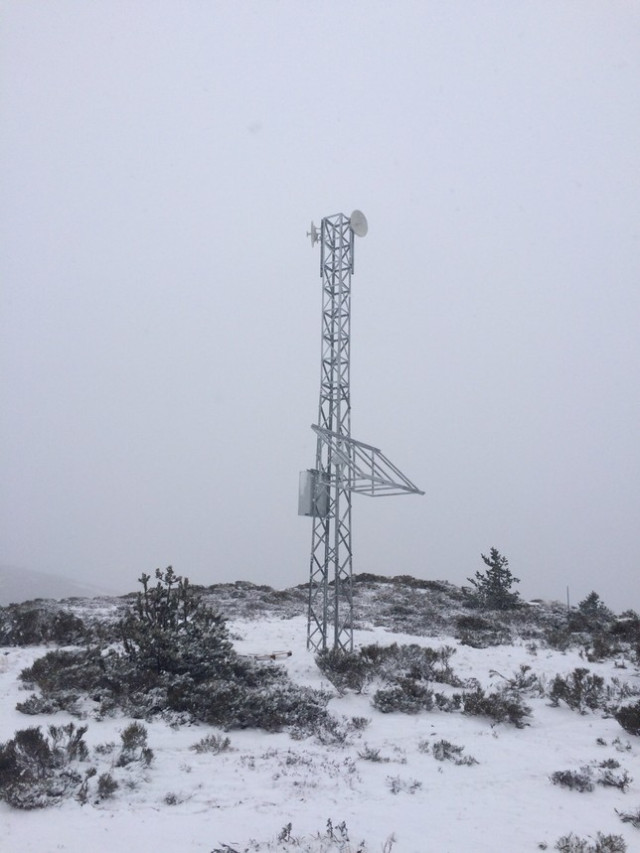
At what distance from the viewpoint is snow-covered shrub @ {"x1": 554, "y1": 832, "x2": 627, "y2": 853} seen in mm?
6078

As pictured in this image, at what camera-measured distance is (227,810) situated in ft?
21.9

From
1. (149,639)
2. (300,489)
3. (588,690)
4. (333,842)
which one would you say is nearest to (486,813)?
(333,842)

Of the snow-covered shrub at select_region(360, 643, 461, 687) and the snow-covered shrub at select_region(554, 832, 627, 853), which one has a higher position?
the snow-covered shrub at select_region(360, 643, 461, 687)

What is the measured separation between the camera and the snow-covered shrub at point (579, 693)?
1150 centimetres

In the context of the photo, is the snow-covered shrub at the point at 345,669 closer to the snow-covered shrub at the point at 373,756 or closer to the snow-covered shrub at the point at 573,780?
the snow-covered shrub at the point at 373,756

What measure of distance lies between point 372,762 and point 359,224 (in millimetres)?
13310

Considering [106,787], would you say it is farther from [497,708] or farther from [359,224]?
[359,224]

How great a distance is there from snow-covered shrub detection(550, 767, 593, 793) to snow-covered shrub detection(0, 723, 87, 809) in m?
6.28

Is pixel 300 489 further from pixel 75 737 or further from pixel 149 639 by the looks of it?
pixel 75 737

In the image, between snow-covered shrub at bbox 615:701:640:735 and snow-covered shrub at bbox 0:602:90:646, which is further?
snow-covered shrub at bbox 0:602:90:646

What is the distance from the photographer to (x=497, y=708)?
10.7m

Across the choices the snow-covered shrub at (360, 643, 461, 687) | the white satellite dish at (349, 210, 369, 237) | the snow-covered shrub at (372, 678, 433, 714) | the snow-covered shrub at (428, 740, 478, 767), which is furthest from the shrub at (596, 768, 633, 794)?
the white satellite dish at (349, 210, 369, 237)

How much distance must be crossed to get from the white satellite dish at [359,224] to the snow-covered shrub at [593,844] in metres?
14.2

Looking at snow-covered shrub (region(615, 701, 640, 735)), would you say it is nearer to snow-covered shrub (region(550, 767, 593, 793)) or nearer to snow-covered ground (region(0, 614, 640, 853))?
snow-covered ground (region(0, 614, 640, 853))
